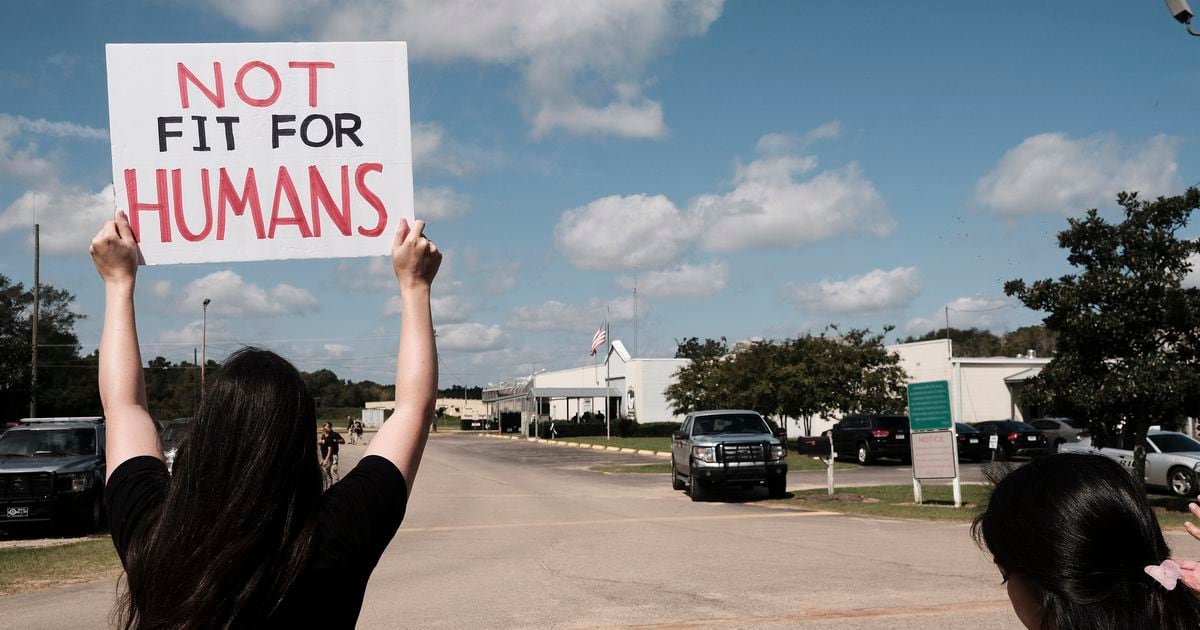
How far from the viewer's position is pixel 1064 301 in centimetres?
1847

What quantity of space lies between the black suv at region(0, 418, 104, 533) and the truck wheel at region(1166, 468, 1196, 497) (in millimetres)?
20856

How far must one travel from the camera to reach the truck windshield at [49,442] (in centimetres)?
1866

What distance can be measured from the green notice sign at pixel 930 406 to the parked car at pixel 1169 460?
3998 millimetres

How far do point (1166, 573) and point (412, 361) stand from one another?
5.83 feet

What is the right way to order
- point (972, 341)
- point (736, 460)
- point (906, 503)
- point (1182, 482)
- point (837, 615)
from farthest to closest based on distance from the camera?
1. point (972, 341)
2. point (1182, 482)
3. point (736, 460)
4. point (906, 503)
5. point (837, 615)

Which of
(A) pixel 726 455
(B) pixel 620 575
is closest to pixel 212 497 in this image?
(B) pixel 620 575

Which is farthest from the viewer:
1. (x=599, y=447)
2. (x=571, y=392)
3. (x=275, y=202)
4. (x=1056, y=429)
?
(x=571, y=392)

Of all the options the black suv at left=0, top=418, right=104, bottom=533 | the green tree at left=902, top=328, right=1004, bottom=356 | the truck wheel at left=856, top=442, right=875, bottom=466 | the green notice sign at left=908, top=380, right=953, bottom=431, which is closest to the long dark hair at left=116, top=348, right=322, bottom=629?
the black suv at left=0, top=418, right=104, bottom=533

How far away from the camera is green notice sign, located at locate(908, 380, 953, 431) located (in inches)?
792

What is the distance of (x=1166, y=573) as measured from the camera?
202cm

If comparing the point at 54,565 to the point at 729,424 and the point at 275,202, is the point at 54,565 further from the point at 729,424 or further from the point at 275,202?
the point at 729,424

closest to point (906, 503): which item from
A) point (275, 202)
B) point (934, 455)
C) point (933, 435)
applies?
point (934, 455)

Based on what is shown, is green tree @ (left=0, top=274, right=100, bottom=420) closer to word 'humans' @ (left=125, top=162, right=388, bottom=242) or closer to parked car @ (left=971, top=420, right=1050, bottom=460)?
parked car @ (left=971, top=420, right=1050, bottom=460)

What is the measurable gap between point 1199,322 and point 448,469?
23.8 meters
